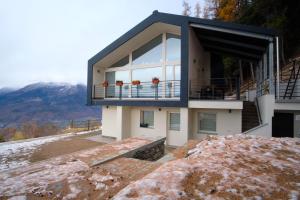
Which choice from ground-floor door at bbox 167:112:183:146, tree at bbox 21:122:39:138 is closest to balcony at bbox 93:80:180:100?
ground-floor door at bbox 167:112:183:146

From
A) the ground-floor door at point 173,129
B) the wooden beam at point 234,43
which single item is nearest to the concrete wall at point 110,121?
the ground-floor door at point 173,129

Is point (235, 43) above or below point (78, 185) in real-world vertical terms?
above

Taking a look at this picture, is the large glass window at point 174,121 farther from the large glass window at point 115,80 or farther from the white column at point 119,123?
the large glass window at point 115,80

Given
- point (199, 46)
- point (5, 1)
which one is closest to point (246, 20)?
point (199, 46)

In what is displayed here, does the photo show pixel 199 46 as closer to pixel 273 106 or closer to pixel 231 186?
pixel 273 106

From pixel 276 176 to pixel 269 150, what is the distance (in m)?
1.57

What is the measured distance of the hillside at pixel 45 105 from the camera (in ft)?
320

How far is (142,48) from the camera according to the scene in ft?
48.3

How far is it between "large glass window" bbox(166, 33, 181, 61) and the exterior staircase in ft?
17.1

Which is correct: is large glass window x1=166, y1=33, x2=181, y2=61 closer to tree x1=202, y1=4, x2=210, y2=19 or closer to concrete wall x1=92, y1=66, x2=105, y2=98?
concrete wall x1=92, y1=66, x2=105, y2=98

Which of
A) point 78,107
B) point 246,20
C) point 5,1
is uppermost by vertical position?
point 5,1

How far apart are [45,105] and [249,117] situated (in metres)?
122

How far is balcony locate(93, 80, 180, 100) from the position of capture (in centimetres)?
1309

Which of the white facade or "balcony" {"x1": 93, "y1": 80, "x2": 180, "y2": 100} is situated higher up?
"balcony" {"x1": 93, "y1": 80, "x2": 180, "y2": 100}
